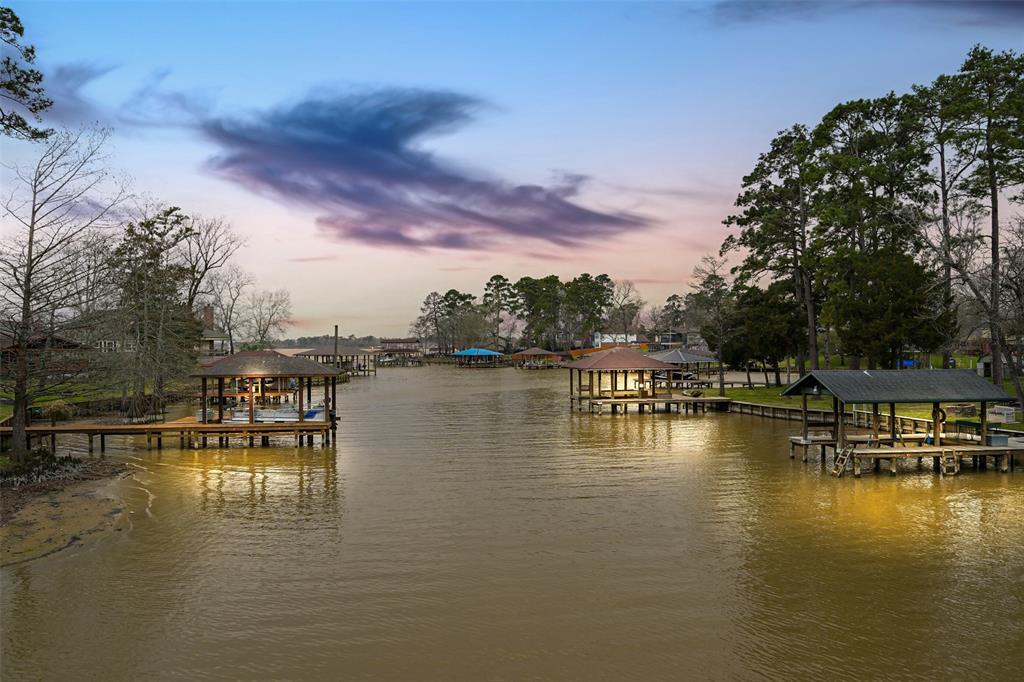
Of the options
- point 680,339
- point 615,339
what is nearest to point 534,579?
point 680,339

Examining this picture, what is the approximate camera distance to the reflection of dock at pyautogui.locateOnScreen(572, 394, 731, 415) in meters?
36.7

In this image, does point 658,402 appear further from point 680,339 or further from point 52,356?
point 680,339

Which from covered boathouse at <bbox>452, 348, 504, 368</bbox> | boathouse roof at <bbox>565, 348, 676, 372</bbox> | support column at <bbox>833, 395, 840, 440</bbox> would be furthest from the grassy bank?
covered boathouse at <bbox>452, 348, 504, 368</bbox>

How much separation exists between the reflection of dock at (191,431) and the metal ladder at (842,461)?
17.4 metres

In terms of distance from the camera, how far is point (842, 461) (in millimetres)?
19438

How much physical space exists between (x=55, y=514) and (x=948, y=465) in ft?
76.7

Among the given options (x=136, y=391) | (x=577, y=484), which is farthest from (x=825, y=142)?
(x=136, y=391)

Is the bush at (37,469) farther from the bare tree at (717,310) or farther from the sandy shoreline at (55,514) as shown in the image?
the bare tree at (717,310)

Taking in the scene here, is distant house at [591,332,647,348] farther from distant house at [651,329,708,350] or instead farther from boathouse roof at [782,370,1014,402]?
boathouse roof at [782,370,1014,402]

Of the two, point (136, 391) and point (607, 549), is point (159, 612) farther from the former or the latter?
point (136, 391)

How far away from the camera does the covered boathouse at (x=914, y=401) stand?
19.5 meters

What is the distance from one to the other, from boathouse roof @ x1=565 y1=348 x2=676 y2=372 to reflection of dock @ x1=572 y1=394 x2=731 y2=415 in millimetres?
1752

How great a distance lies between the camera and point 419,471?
66.7ft

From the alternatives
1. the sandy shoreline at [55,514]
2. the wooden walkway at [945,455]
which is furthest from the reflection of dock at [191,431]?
the wooden walkway at [945,455]
